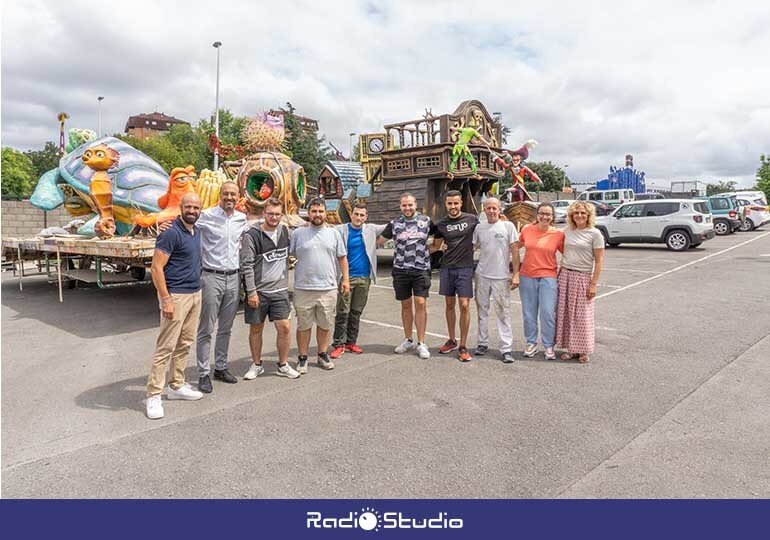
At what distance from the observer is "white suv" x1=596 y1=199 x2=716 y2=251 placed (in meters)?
15.5

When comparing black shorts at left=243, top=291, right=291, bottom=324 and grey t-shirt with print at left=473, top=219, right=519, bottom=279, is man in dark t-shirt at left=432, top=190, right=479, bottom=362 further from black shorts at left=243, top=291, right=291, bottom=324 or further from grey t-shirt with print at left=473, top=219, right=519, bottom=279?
black shorts at left=243, top=291, right=291, bottom=324

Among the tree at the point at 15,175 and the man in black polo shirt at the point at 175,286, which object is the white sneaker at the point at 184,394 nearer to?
the man in black polo shirt at the point at 175,286

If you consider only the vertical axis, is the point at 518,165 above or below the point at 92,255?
above

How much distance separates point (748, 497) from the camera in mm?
2574

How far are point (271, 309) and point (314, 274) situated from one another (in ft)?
1.69

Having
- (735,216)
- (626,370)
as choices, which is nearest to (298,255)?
(626,370)

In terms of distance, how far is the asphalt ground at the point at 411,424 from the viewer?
2.78 meters

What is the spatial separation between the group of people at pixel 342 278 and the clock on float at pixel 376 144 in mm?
7305

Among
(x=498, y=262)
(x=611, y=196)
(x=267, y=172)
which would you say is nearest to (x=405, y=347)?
(x=498, y=262)

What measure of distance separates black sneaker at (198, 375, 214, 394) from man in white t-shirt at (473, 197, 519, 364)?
Answer: 9.31ft

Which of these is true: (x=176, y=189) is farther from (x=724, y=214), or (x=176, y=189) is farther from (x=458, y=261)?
(x=724, y=214)

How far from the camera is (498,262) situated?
5.00m
